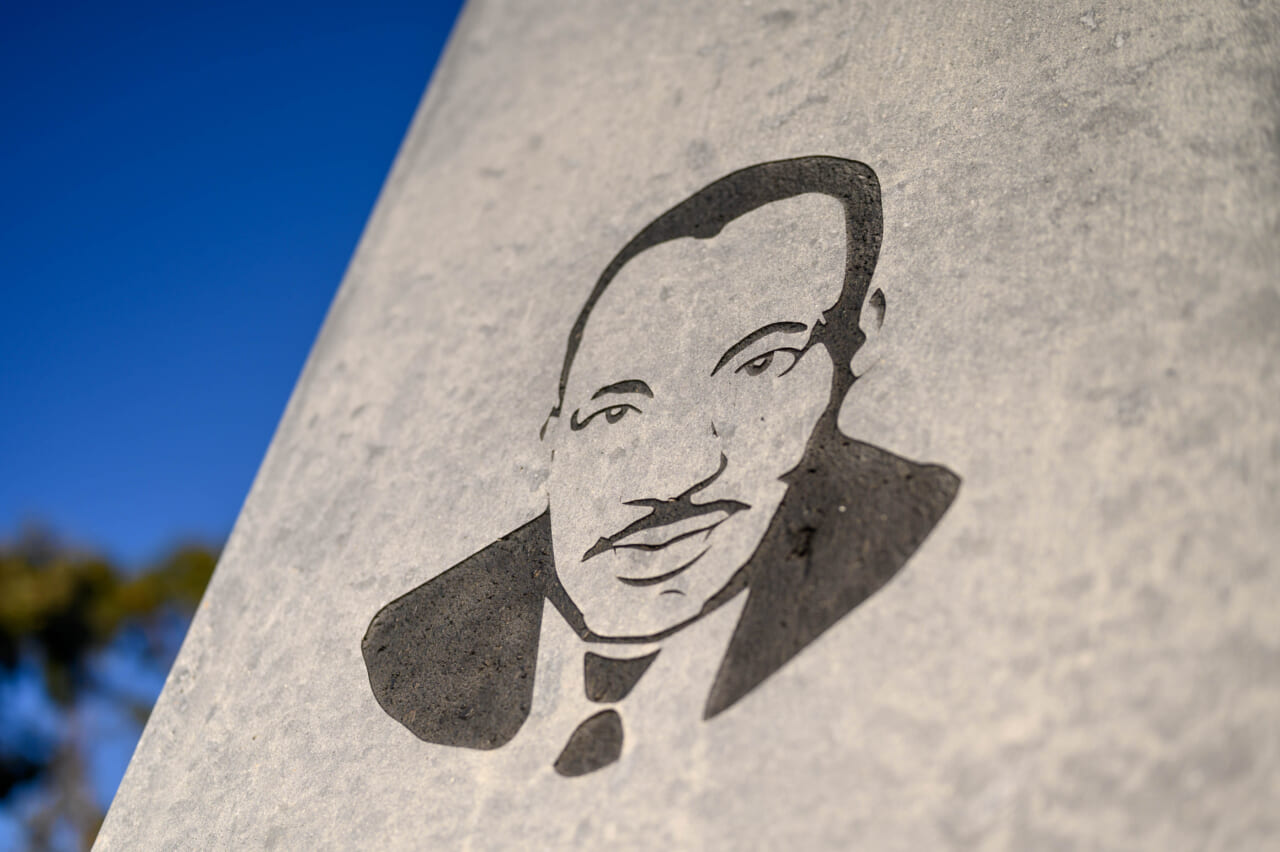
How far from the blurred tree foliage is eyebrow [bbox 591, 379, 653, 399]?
10.1 metres

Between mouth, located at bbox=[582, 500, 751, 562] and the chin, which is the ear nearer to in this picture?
mouth, located at bbox=[582, 500, 751, 562]

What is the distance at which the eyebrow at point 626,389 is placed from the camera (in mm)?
2037

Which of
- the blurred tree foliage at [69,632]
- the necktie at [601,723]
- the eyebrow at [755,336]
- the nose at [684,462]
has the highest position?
the blurred tree foliage at [69,632]

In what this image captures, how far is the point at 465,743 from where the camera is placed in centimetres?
176

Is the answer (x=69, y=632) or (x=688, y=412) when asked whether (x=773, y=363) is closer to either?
(x=688, y=412)

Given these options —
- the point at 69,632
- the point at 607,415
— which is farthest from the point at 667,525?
the point at 69,632

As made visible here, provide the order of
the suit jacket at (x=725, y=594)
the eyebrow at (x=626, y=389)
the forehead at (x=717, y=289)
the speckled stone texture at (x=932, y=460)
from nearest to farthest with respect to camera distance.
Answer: the speckled stone texture at (x=932, y=460)
the suit jacket at (x=725, y=594)
the forehead at (x=717, y=289)
the eyebrow at (x=626, y=389)

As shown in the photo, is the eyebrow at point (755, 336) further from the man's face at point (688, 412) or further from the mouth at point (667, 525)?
the mouth at point (667, 525)

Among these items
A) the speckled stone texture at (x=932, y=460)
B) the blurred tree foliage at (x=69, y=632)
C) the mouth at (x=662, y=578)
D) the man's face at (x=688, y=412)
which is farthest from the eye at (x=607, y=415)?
the blurred tree foliage at (x=69, y=632)

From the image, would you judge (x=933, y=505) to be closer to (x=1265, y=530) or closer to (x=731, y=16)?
(x=1265, y=530)

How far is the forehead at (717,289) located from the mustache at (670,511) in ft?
1.13

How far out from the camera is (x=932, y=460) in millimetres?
1534

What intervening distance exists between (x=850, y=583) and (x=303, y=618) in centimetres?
146

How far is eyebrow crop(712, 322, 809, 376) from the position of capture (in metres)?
1.89
